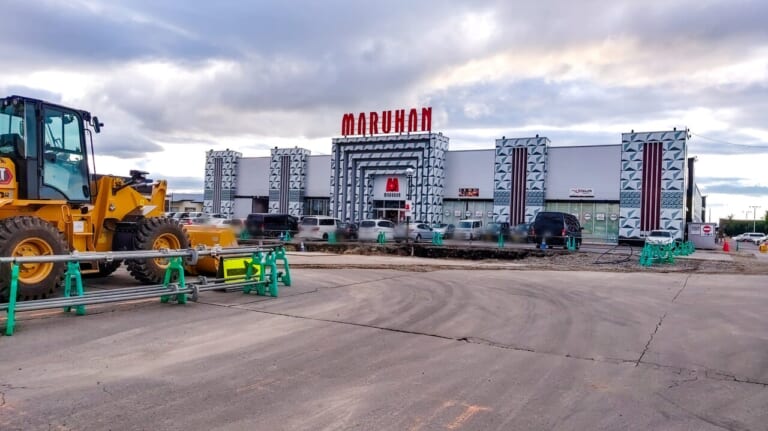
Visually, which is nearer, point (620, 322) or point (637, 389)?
point (637, 389)

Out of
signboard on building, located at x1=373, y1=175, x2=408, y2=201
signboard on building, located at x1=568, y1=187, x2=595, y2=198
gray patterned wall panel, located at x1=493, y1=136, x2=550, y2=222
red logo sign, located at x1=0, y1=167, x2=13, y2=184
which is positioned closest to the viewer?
red logo sign, located at x1=0, y1=167, x2=13, y2=184

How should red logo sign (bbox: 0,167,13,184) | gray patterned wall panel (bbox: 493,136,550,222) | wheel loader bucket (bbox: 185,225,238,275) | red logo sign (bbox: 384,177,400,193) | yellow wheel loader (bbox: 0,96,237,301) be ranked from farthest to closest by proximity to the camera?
1. red logo sign (bbox: 384,177,400,193)
2. gray patterned wall panel (bbox: 493,136,550,222)
3. wheel loader bucket (bbox: 185,225,238,275)
4. red logo sign (bbox: 0,167,13,184)
5. yellow wheel loader (bbox: 0,96,237,301)

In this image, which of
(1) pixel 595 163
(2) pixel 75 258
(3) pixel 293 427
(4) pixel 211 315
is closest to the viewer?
(3) pixel 293 427

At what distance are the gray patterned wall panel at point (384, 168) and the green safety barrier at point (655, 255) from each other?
940 inches

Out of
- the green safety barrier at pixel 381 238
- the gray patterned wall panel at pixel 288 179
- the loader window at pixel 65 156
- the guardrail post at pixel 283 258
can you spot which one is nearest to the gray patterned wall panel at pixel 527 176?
the green safety barrier at pixel 381 238

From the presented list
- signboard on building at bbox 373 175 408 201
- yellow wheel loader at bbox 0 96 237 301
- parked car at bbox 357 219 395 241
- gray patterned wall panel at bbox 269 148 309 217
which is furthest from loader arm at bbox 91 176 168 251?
gray patterned wall panel at bbox 269 148 309 217

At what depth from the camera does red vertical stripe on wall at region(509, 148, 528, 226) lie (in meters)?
44.9

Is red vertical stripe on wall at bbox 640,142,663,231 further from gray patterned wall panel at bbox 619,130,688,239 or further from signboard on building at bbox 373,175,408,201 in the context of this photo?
signboard on building at bbox 373,175,408,201

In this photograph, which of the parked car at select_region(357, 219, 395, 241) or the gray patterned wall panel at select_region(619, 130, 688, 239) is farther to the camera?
the gray patterned wall panel at select_region(619, 130, 688, 239)

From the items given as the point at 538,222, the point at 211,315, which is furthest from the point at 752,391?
the point at 538,222

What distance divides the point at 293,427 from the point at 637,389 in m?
3.49

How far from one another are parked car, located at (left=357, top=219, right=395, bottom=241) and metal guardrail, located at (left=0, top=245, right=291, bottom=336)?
2261 cm

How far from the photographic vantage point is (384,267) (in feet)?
60.3

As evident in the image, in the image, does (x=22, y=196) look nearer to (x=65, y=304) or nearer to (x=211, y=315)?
(x=65, y=304)
